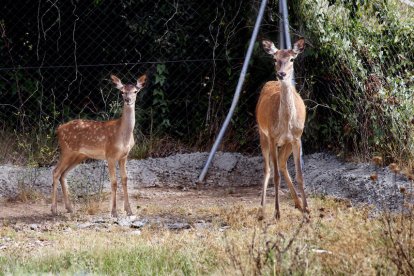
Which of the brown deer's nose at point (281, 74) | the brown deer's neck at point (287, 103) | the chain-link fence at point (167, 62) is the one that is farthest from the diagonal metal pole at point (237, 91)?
the brown deer's nose at point (281, 74)

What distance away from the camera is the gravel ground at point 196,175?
32.1ft

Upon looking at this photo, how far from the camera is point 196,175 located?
11.0 metres

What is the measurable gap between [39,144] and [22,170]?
0.67 meters

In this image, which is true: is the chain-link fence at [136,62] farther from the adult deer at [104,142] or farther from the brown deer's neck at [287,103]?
the brown deer's neck at [287,103]

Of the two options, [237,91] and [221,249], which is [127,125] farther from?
[221,249]

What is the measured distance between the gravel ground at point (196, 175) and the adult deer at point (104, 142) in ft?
0.99

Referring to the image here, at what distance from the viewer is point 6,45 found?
1163 centimetres

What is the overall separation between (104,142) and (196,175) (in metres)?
1.84

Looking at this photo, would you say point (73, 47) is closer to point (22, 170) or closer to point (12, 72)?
point (12, 72)

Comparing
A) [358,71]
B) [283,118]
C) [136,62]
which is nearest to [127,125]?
[283,118]

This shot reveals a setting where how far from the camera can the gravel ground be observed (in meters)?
9.80

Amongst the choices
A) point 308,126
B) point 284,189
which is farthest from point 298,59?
point 284,189

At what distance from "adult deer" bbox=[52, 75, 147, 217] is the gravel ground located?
0.99 ft

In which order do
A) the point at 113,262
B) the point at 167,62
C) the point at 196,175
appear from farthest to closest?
the point at 167,62 → the point at 196,175 → the point at 113,262
